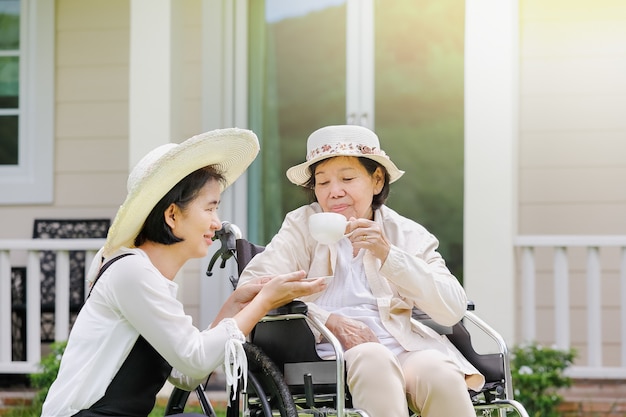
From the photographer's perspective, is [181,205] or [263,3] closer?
[181,205]

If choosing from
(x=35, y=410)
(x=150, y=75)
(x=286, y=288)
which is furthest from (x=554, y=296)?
(x=286, y=288)

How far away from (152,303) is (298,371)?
2.25ft

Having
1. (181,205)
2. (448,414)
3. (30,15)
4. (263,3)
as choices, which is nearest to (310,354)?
(448,414)

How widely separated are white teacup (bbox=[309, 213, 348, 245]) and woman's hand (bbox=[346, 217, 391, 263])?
66mm

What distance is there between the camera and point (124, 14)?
683 centimetres

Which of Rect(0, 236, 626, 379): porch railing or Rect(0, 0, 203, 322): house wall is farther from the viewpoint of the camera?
Rect(0, 0, 203, 322): house wall

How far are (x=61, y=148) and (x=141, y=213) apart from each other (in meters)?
4.05

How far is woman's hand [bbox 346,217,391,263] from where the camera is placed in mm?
3389

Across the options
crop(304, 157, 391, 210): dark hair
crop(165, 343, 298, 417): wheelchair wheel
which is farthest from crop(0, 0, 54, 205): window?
crop(165, 343, 298, 417): wheelchair wheel

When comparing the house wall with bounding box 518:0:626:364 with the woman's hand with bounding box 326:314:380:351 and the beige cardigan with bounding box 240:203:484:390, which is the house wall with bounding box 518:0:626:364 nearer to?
the beige cardigan with bounding box 240:203:484:390

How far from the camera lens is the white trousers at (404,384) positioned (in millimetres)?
3199

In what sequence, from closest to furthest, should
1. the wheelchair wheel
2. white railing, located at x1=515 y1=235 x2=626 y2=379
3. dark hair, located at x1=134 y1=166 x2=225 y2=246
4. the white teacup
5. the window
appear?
dark hair, located at x1=134 y1=166 x2=225 y2=246 → the wheelchair wheel → the white teacup → white railing, located at x1=515 y1=235 x2=626 y2=379 → the window

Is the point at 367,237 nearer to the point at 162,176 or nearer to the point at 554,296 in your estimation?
the point at 162,176

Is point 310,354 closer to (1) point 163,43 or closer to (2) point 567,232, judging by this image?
(1) point 163,43
